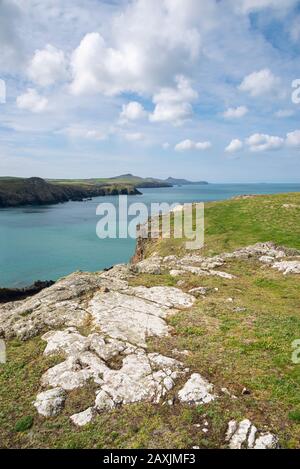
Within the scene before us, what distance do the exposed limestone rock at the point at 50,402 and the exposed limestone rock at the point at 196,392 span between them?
504 cm

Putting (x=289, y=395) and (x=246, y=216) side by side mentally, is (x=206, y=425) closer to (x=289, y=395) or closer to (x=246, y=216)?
(x=289, y=395)

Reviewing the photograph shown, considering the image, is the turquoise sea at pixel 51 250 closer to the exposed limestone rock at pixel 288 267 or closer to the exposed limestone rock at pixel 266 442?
the exposed limestone rock at pixel 288 267

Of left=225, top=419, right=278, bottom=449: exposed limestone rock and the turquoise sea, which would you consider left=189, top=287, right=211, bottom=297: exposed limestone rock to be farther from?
the turquoise sea

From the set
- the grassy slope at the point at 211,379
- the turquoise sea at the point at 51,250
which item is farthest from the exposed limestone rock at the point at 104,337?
the turquoise sea at the point at 51,250

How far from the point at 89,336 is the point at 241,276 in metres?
17.7

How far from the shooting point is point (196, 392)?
14094 mm

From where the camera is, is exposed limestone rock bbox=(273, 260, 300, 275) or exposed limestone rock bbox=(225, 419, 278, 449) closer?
exposed limestone rock bbox=(225, 419, 278, 449)

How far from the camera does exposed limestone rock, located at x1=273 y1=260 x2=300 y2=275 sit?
32.0 meters

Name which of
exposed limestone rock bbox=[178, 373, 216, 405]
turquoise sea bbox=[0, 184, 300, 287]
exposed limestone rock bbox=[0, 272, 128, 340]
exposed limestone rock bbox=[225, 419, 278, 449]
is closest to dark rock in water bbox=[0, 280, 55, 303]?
turquoise sea bbox=[0, 184, 300, 287]

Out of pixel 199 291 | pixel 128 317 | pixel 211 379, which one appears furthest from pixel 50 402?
pixel 199 291

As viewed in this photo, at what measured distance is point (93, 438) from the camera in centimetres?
1228

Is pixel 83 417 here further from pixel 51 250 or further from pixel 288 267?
pixel 51 250

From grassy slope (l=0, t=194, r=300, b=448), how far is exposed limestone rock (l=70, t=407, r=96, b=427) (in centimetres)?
25
